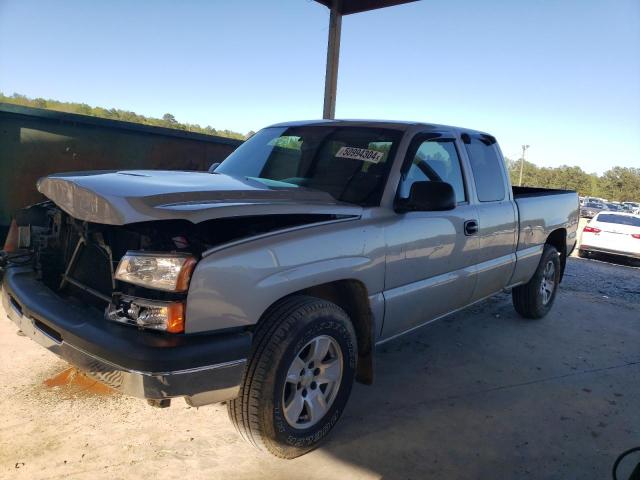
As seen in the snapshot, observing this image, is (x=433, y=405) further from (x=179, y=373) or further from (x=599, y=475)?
(x=179, y=373)

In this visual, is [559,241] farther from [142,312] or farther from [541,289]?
[142,312]

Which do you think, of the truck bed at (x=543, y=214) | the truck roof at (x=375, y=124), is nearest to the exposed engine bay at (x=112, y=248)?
the truck roof at (x=375, y=124)

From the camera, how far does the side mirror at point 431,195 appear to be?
2.93m

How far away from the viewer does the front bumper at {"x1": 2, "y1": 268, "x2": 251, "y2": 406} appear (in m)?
1.98

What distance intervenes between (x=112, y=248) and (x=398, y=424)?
6.43 ft

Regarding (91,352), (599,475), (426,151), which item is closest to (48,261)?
(91,352)

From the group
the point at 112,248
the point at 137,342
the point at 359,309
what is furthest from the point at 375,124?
the point at 137,342

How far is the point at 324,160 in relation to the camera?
345 cm

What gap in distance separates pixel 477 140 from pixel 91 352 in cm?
348

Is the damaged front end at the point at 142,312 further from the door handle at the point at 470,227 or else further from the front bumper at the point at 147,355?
the door handle at the point at 470,227

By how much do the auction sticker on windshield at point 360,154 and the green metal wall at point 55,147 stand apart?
294 cm

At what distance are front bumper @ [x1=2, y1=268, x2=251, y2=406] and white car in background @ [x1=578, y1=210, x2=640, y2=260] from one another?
11.5 m

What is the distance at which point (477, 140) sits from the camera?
426 centimetres

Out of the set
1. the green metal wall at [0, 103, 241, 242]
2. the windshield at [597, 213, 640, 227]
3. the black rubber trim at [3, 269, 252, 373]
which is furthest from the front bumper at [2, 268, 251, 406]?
the windshield at [597, 213, 640, 227]
